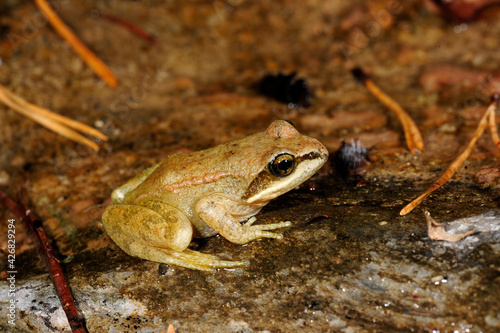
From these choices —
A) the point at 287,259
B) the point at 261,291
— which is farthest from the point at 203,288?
the point at 287,259

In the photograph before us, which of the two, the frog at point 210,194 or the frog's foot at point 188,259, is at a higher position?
the frog at point 210,194

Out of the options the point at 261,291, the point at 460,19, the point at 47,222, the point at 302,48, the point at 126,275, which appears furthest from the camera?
the point at 302,48

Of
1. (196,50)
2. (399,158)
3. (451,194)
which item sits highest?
(196,50)

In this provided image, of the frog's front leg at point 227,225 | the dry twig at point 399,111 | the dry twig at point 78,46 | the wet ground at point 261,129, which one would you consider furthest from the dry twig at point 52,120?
the dry twig at point 399,111

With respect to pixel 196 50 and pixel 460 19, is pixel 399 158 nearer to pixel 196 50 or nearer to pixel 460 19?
pixel 460 19

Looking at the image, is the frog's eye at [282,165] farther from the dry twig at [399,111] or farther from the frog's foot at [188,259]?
the dry twig at [399,111]

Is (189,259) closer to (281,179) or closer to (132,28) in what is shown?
(281,179)

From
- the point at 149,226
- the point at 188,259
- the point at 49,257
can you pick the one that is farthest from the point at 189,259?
the point at 49,257

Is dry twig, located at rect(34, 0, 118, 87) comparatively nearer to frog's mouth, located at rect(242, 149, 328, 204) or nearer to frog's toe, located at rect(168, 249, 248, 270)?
frog's mouth, located at rect(242, 149, 328, 204)

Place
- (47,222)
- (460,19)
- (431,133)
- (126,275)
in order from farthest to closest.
A: (460,19)
(431,133)
(47,222)
(126,275)
